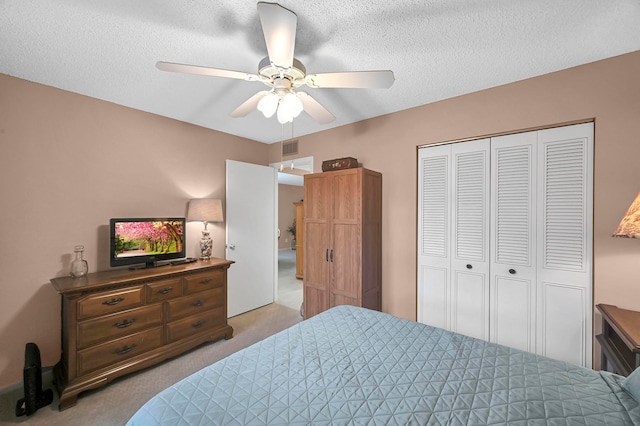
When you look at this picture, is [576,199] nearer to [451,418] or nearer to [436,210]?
[436,210]

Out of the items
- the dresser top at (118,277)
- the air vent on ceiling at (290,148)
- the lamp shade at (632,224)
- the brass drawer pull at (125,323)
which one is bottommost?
the brass drawer pull at (125,323)

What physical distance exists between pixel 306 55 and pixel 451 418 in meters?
2.16

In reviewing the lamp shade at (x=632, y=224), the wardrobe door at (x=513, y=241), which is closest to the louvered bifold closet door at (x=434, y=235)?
the wardrobe door at (x=513, y=241)

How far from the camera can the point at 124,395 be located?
2.07 meters

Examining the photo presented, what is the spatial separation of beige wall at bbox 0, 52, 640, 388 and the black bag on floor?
465 millimetres

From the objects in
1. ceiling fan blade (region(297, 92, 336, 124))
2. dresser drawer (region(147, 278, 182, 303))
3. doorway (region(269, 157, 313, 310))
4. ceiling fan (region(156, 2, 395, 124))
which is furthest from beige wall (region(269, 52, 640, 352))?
dresser drawer (region(147, 278, 182, 303))

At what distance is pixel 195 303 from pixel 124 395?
861 millimetres

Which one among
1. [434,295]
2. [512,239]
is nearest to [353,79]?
[512,239]

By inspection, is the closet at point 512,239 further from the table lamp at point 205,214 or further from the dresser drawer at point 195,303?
the table lamp at point 205,214

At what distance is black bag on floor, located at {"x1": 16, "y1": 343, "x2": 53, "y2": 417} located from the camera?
1852mm

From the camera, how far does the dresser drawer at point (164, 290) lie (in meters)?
2.41

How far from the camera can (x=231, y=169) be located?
12.1 feet

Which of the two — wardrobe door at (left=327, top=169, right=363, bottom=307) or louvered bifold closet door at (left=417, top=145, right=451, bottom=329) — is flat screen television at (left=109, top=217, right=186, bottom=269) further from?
louvered bifold closet door at (left=417, top=145, right=451, bottom=329)

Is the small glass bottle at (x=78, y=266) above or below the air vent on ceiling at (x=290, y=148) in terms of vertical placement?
below
